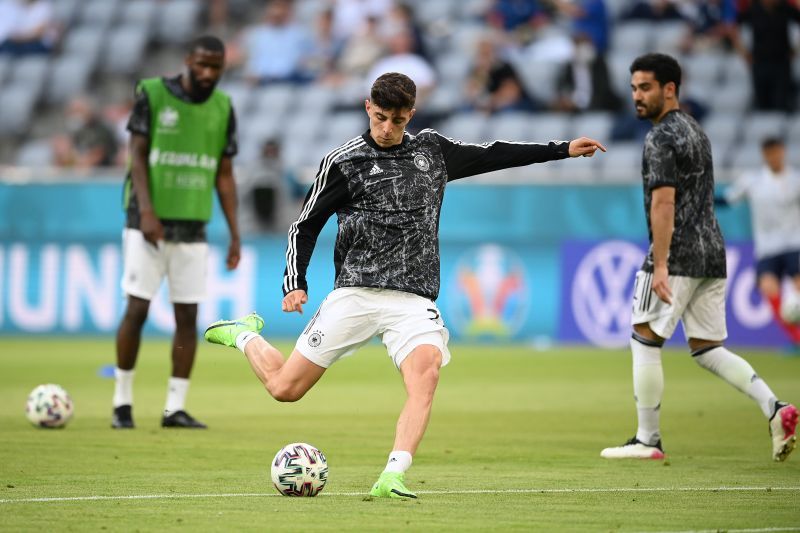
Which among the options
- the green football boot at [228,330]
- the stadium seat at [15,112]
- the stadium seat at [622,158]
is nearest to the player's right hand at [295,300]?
the green football boot at [228,330]

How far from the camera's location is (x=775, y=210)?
17797 millimetres

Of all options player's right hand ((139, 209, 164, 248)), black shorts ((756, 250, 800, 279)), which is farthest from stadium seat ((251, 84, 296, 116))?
player's right hand ((139, 209, 164, 248))

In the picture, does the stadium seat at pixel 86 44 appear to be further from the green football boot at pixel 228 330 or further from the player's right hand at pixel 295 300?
the player's right hand at pixel 295 300

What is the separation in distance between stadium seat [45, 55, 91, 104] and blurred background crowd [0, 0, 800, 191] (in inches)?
1.0

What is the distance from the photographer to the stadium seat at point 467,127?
72.4ft

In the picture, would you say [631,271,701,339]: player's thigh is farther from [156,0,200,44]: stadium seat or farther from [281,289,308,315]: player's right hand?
[156,0,200,44]: stadium seat

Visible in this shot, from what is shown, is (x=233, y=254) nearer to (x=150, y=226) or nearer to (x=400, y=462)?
(x=150, y=226)

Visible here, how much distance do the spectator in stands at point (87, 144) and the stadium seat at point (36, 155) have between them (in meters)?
0.62

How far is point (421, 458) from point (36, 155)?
16470mm

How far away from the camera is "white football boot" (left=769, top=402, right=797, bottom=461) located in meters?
8.62

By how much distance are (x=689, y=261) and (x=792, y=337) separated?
31.5 feet

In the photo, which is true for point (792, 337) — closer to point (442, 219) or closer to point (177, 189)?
point (442, 219)

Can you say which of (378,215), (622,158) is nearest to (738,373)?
(378,215)

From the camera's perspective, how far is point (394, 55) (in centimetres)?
2347
